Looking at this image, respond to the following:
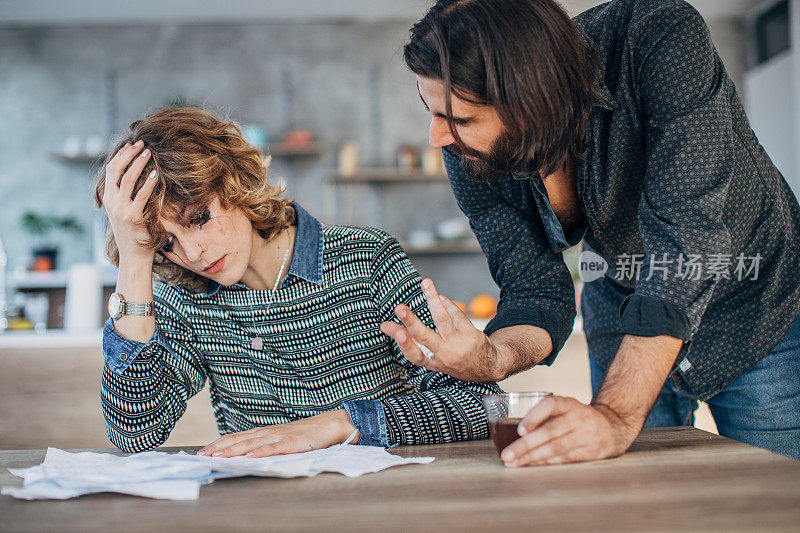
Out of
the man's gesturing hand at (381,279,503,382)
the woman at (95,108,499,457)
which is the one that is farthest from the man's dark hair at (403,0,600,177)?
the woman at (95,108,499,457)

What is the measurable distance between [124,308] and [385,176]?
395cm

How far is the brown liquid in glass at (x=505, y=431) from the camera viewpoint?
89 cm

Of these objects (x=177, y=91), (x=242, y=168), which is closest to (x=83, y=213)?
(x=177, y=91)

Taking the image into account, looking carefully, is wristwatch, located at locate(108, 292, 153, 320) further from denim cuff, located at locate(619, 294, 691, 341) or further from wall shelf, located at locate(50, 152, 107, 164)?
wall shelf, located at locate(50, 152, 107, 164)

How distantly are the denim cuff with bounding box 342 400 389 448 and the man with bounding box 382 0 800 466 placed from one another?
0.44ft

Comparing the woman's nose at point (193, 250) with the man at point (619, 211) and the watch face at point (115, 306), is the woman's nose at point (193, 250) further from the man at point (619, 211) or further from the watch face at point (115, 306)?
the man at point (619, 211)

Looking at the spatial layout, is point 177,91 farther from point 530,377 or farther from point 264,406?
point 264,406

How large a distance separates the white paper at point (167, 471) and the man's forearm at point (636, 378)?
0.83 feet

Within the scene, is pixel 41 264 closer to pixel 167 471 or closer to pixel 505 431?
pixel 167 471

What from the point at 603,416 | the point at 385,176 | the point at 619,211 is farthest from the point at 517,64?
the point at 385,176

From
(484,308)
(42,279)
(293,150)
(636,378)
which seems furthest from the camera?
(293,150)

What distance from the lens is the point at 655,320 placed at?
99cm

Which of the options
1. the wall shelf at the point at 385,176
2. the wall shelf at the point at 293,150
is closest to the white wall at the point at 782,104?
the wall shelf at the point at 385,176

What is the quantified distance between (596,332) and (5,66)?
207 inches
